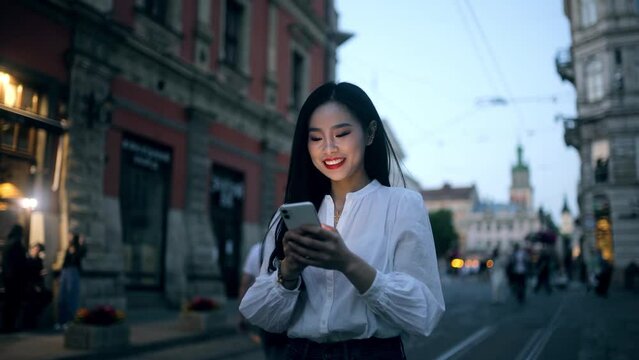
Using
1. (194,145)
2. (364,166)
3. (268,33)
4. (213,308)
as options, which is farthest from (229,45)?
(364,166)

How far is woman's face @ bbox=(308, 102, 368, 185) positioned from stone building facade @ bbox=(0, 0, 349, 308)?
31.7 ft

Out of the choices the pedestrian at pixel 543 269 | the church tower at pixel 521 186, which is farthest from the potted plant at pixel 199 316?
the church tower at pixel 521 186

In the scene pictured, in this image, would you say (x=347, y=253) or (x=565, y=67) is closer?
(x=347, y=253)

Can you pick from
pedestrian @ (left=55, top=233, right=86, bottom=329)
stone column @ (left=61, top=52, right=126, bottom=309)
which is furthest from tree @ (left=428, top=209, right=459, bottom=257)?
pedestrian @ (left=55, top=233, right=86, bottom=329)

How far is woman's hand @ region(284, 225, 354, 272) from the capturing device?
5.24 feet

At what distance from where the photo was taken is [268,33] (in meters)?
19.8

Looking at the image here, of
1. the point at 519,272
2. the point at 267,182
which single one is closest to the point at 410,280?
the point at 519,272

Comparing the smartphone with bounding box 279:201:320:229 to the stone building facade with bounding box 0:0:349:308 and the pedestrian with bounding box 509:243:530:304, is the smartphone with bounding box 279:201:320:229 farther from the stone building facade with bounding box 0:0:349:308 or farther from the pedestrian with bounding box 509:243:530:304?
the pedestrian with bounding box 509:243:530:304

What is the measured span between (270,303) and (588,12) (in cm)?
3426

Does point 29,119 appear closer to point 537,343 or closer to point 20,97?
point 20,97

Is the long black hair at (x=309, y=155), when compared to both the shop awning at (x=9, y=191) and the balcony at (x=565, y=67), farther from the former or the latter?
the balcony at (x=565, y=67)

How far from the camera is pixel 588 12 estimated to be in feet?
103

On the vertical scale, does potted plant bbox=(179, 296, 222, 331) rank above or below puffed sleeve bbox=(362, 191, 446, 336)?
below

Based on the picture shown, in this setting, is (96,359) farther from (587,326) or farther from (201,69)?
(201,69)
